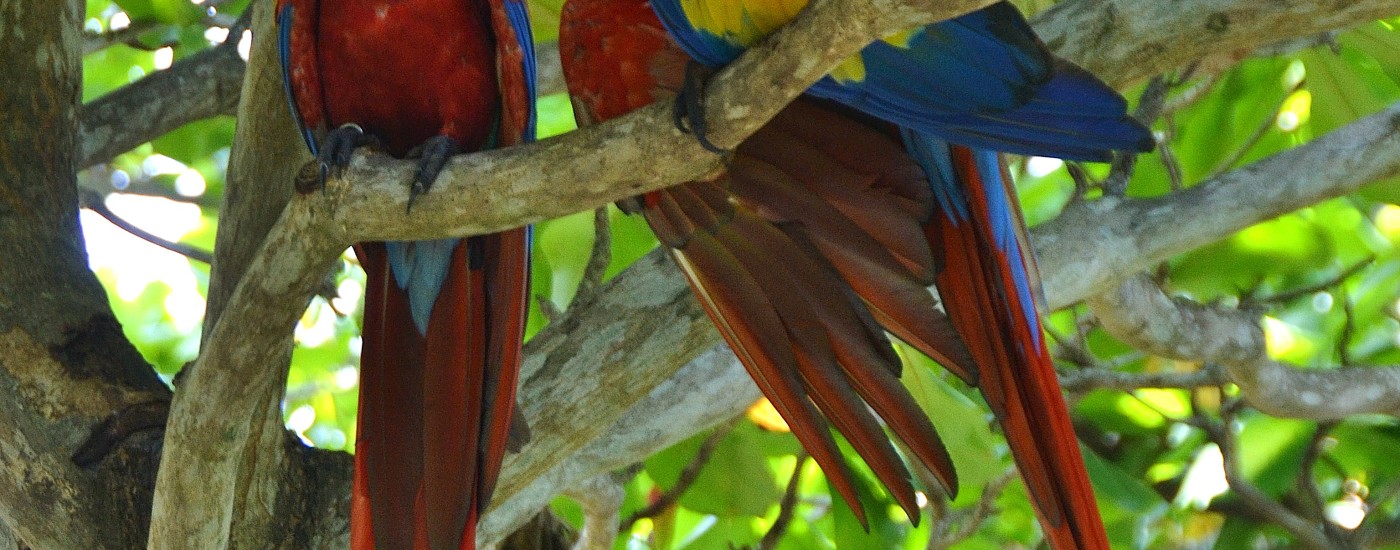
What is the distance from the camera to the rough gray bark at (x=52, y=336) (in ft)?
3.98

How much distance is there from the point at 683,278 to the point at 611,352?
0.35 feet

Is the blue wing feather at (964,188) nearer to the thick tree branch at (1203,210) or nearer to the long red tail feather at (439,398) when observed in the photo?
the thick tree branch at (1203,210)

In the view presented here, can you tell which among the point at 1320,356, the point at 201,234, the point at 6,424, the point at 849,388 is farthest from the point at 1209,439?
the point at 201,234

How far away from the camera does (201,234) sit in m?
2.86

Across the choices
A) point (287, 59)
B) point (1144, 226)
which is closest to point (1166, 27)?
point (1144, 226)

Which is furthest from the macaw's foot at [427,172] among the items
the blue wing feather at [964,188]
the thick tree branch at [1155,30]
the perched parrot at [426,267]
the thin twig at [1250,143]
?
the thin twig at [1250,143]

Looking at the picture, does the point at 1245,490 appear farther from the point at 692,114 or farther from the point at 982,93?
the point at 692,114

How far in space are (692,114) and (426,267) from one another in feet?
1.36

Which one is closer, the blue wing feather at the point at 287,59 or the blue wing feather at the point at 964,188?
the blue wing feather at the point at 964,188

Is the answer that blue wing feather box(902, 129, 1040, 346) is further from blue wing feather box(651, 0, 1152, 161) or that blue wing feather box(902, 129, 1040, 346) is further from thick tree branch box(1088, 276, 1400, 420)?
thick tree branch box(1088, 276, 1400, 420)

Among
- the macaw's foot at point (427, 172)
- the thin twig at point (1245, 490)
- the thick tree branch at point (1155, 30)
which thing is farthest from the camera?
the thin twig at point (1245, 490)

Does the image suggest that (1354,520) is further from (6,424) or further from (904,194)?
(6,424)

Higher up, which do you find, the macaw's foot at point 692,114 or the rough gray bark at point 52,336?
the rough gray bark at point 52,336

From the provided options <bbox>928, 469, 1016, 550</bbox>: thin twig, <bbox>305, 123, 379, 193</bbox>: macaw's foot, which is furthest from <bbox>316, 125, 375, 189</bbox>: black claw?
<bbox>928, 469, 1016, 550</bbox>: thin twig
